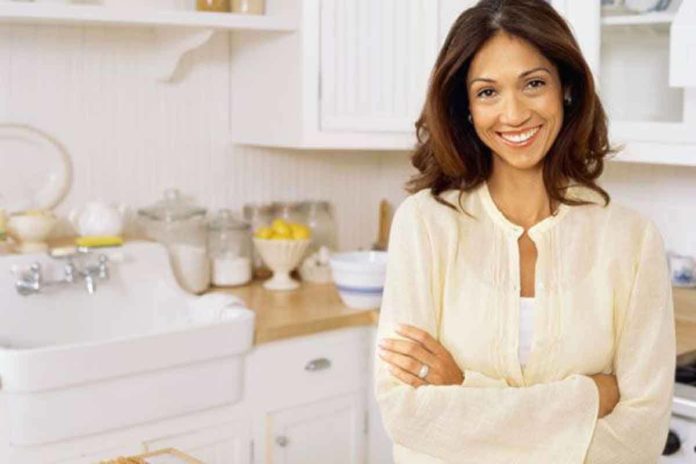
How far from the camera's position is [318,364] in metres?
2.67

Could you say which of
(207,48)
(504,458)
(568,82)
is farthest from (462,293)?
(207,48)

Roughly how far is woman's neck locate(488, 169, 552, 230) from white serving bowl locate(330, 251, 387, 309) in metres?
1.07

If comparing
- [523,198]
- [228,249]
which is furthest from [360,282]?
[523,198]

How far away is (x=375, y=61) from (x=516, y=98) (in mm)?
1394

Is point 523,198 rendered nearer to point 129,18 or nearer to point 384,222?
point 129,18

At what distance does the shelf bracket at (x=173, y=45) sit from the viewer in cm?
278

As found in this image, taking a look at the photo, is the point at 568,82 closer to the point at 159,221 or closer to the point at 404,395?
the point at 404,395

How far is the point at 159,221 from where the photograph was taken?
291cm

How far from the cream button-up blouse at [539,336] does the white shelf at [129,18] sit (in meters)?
1.23

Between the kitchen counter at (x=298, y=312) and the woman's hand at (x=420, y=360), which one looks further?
the kitchen counter at (x=298, y=312)

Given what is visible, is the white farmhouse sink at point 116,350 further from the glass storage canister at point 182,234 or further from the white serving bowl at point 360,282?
the white serving bowl at point 360,282

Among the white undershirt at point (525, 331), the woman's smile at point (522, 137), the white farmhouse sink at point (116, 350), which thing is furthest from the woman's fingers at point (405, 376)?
the white farmhouse sink at point (116, 350)

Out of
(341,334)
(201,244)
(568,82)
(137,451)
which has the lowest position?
(137,451)

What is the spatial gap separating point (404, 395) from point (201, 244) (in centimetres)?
153
